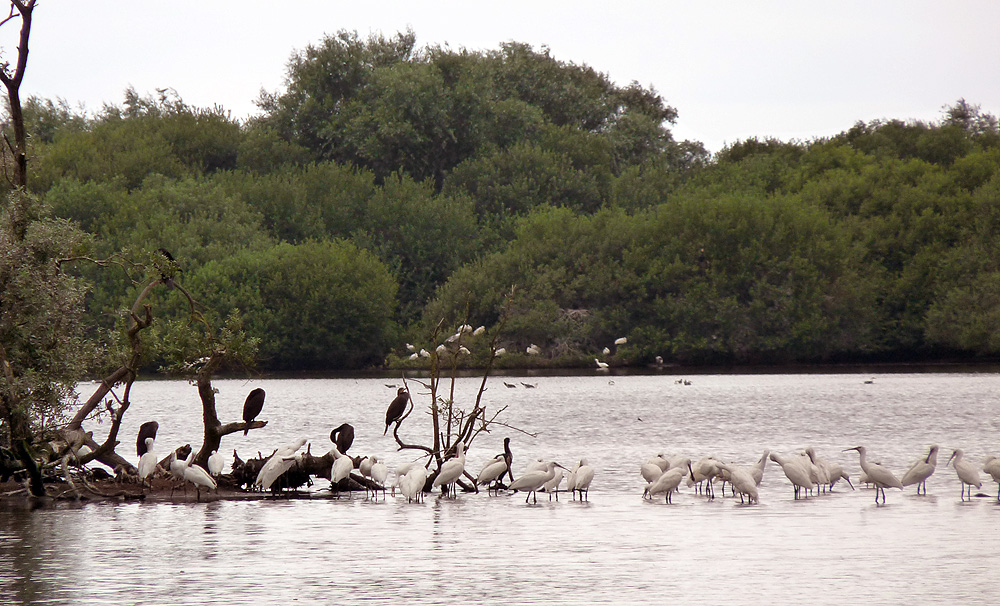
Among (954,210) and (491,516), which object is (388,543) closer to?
(491,516)

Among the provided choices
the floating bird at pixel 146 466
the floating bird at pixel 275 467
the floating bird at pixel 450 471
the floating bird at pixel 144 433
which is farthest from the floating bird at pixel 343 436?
the floating bird at pixel 144 433

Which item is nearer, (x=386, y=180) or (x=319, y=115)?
(x=386, y=180)

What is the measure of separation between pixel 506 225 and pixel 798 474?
68.6m

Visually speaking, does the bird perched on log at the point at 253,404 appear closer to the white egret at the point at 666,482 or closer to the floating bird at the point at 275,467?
the floating bird at the point at 275,467

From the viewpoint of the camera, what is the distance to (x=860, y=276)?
7906 cm

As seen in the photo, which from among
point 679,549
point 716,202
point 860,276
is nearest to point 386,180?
point 716,202

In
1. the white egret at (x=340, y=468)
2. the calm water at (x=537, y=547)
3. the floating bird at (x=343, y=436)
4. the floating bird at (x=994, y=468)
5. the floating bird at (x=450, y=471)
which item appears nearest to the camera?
the calm water at (x=537, y=547)

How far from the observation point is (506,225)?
88.5m

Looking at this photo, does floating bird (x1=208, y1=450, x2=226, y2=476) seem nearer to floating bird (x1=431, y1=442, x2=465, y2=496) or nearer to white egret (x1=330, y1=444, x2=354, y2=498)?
white egret (x1=330, y1=444, x2=354, y2=498)

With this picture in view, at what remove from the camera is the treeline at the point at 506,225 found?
7656cm

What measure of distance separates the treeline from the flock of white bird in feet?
167

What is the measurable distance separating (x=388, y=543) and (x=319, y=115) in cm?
8055

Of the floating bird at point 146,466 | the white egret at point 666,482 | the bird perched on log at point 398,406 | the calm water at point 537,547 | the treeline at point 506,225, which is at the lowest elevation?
the calm water at point 537,547

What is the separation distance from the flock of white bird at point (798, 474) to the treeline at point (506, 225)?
50822 mm
